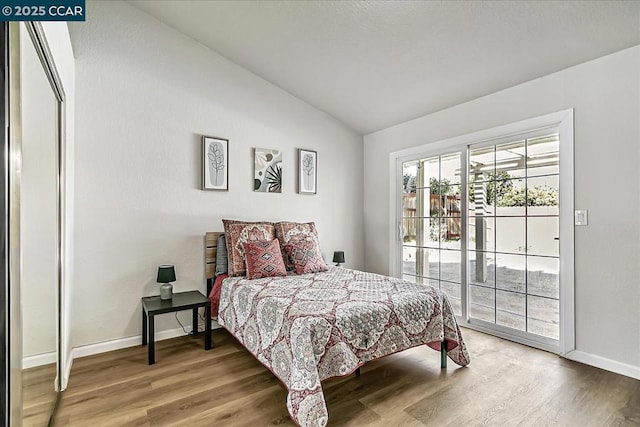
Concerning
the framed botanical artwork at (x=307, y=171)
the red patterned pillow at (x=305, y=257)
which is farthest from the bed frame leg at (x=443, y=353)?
the framed botanical artwork at (x=307, y=171)

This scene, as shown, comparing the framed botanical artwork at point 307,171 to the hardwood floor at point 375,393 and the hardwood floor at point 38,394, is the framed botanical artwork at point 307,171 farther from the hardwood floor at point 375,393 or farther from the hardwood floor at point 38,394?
the hardwood floor at point 38,394

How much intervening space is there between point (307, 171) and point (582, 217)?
9.24ft

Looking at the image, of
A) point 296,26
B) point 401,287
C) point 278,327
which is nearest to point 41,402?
point 278,327

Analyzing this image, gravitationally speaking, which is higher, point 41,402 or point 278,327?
point 278,327

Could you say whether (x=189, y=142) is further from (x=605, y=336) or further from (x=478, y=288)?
(x=605, y=336)

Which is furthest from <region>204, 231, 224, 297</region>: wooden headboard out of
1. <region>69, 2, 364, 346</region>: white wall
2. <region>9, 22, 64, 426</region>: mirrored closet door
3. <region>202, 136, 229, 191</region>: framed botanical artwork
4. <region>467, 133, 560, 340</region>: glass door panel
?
<region>467, 133, 560, 340</region>: glass door panel

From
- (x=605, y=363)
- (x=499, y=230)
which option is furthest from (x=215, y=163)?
(x=605, y=363)

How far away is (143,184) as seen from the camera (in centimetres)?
311

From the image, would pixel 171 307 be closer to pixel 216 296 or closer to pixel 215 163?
pixel 216 296

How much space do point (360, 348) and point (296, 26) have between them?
2713 millimetres

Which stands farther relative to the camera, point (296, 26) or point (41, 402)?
point (296, 26)

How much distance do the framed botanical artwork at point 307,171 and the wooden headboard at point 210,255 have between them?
124 centimetres

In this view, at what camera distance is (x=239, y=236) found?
328 cm

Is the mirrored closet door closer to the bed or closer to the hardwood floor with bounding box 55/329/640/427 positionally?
the hardwood floor with bounding box 55/329/640/427
